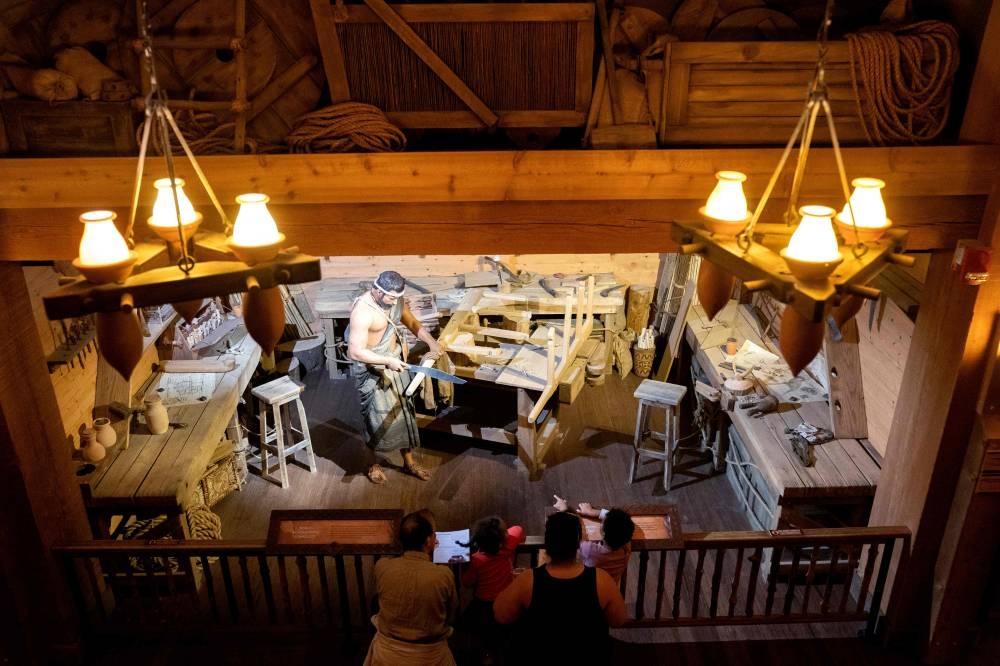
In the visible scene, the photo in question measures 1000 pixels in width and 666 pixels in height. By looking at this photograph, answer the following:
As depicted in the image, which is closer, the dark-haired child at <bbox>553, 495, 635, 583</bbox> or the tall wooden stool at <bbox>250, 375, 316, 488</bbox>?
the dark-haired child at <bbox>553, 495, 635, 583</bbox>

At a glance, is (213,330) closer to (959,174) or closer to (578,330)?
(578,330)

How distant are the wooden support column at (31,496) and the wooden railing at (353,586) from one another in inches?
5.4

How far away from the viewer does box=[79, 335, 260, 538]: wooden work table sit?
5.03m

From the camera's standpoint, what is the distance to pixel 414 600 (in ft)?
11.7

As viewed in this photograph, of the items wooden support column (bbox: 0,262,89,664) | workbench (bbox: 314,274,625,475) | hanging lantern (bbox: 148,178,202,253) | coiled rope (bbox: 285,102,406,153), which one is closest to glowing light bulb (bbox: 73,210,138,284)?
hanging lantern (bbox: 148,178,202,253)

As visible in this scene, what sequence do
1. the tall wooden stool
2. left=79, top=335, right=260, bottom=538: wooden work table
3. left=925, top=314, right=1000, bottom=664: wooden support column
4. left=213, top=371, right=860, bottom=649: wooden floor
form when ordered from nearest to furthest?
left=925, top=314, right=1000, bottom=664: wooden support column, left=79, top=335, right=260, bottom=538: wooden work table, left=213, top=371, right=860, bottom=649: wooden floor, the tall wooden stool

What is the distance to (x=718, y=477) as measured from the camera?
676 cm

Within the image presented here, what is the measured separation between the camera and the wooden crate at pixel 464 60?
139 inches

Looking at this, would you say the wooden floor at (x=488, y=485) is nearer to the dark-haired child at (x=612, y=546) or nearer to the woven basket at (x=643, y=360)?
the woven basket at (x=643, y=360)

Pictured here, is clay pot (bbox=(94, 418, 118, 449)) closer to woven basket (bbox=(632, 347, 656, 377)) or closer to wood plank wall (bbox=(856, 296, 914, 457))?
woven basket (bbox=(632, 347, 656, 377))

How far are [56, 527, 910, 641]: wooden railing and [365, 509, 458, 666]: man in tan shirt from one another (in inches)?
28.3

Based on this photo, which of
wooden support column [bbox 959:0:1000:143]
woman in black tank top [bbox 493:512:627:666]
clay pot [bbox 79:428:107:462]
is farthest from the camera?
clay pot [bbox 79:428:107:462]

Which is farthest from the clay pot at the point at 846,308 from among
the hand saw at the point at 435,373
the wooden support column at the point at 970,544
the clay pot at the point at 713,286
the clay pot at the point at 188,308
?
the hand saw at the point at 435,373

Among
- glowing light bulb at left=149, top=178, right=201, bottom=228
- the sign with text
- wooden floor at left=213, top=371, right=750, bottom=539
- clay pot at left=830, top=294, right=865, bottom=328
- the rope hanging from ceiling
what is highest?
the rope hanging from ceiling
